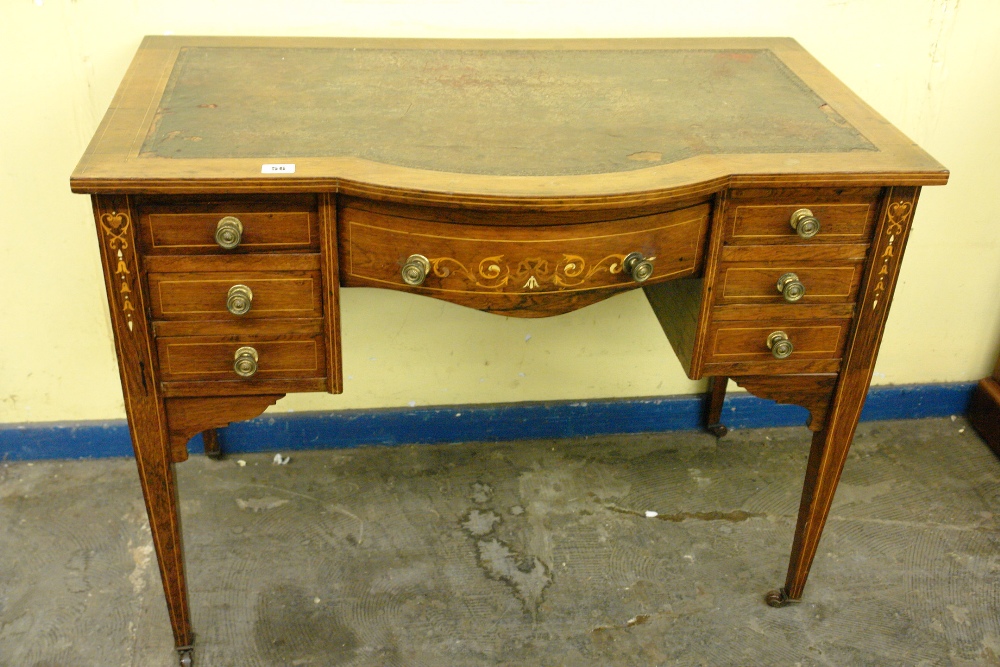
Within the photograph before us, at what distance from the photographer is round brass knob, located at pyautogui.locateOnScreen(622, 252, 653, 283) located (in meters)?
1.60

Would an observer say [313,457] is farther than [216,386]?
Yes

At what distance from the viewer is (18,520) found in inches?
89.0

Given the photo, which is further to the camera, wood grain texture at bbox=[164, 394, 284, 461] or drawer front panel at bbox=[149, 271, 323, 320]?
wood grain texture at bbox=[164, 394, 284, 461]

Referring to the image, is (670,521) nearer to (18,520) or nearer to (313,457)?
(313,457)

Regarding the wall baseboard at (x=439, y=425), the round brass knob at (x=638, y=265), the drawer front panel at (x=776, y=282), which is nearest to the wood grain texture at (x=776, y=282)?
the drawer front panel at (x=776, y=282)

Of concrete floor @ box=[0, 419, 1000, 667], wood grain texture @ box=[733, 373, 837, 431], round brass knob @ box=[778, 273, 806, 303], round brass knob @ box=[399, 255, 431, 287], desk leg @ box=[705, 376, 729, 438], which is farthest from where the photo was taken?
desk leg @ box=[705, 376, 729, 438]

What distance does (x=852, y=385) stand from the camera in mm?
1819

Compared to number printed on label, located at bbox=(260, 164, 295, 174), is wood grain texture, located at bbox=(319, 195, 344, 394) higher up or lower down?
lower down

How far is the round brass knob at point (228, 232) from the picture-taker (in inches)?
60.0

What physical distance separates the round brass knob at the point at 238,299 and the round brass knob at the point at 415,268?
25 cm

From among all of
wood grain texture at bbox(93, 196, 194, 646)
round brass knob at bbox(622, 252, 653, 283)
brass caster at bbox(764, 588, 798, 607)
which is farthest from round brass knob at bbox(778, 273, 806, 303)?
wood grain texture at bbox(93, 196, 194, 646)

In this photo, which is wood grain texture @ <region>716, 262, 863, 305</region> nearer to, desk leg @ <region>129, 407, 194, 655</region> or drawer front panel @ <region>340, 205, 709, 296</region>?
drawer front panel @ <region>340, 205, 709, 296</region>

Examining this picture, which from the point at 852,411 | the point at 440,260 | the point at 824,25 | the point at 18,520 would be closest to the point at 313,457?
the point at 18,520

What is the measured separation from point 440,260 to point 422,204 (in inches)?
4.6
